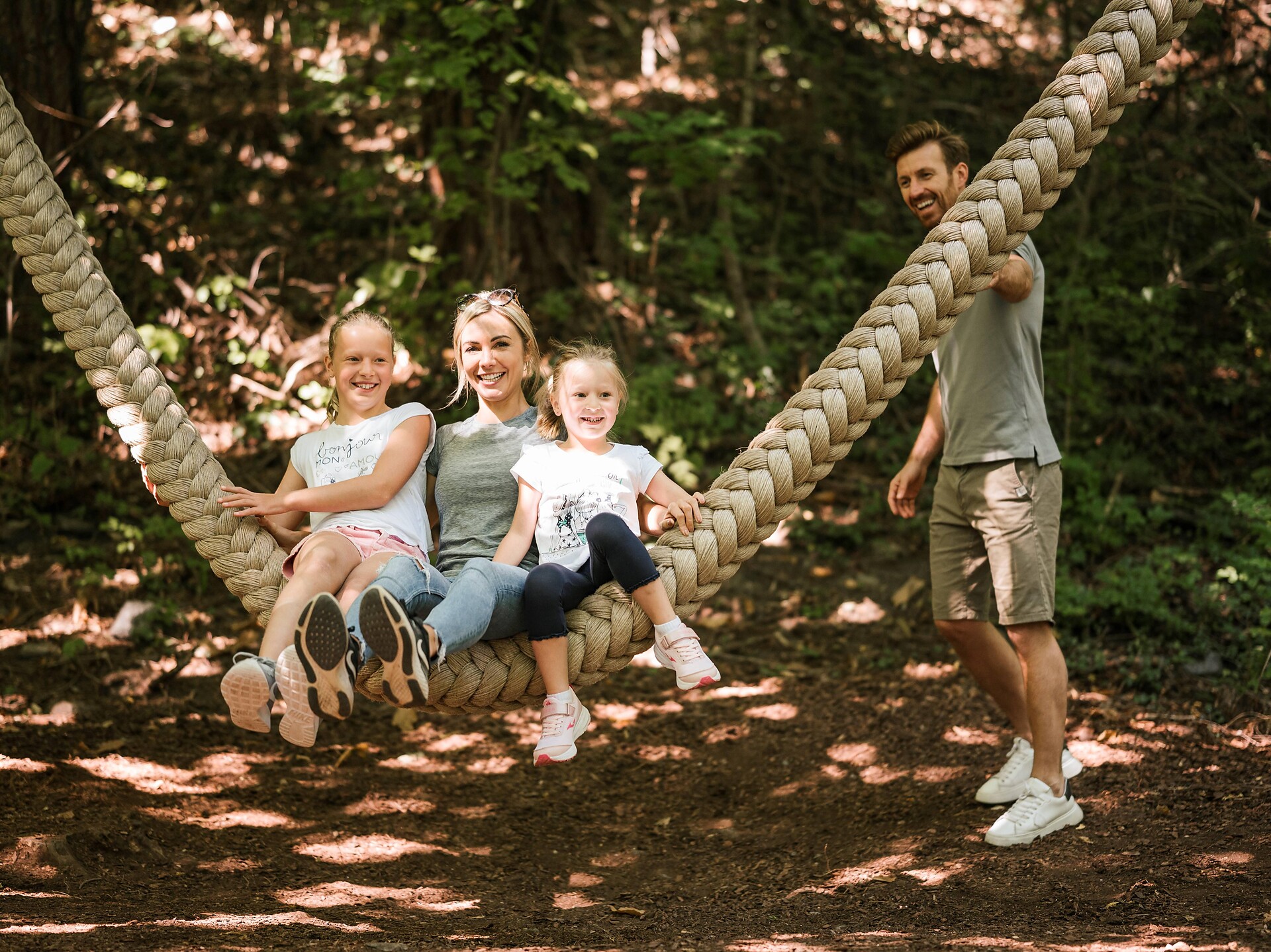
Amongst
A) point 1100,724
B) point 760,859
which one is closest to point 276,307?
point 760,859

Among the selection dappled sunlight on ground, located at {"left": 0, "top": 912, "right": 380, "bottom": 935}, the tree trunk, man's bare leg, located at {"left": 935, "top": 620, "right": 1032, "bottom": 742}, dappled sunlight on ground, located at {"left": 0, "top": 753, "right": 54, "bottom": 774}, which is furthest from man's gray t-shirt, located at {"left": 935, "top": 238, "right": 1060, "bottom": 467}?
the tree trunk

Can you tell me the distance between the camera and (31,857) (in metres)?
2.94

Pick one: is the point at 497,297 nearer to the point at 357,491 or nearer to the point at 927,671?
the point at 357,491

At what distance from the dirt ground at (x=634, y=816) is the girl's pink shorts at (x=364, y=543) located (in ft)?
2.77

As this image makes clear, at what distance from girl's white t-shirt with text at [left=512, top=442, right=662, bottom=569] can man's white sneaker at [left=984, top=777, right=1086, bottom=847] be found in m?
1.40

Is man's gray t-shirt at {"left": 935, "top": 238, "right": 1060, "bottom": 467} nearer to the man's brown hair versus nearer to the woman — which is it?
the man's brown hair

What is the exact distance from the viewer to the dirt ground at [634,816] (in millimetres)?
2691

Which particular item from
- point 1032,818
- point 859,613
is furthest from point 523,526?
point 859,613

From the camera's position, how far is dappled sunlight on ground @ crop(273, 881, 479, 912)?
9.61ft

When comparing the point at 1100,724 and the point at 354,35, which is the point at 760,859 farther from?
the point at 354,35

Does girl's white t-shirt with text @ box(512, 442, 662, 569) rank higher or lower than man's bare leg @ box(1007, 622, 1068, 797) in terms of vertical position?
higher

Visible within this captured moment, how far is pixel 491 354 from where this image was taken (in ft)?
8.88

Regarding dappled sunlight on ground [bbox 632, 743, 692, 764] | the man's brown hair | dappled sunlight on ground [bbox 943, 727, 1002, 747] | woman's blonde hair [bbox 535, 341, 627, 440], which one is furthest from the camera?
dappled sunlight on ground [bbox 632, 743, 692, 764]

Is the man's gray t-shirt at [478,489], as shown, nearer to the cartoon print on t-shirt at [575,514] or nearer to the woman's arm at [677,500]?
the cartoon print on t-shirt at [575,514]
